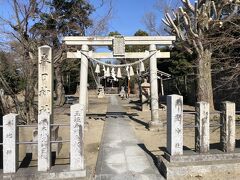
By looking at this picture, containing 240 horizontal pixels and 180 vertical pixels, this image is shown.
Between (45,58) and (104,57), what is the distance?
14.2 ft

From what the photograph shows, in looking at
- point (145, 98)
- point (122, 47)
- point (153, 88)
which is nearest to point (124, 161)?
point (153, 88)

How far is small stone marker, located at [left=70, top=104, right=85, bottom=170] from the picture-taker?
571 centimetres

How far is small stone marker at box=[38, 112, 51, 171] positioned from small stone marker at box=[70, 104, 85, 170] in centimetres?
46

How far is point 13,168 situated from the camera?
18.3 feet

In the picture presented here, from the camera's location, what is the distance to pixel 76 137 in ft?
18.8

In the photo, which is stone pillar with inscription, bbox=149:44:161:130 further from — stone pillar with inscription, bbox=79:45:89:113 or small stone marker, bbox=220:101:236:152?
small stone marker, bbox=220:101:236:152

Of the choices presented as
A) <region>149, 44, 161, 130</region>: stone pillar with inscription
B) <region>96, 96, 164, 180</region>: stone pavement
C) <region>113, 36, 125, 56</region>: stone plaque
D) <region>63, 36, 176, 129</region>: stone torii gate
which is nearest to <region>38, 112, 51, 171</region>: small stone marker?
<region>96, 96, 164, 180</region>: stone pavement

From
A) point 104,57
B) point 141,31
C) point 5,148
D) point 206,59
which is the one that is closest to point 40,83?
point 5,148

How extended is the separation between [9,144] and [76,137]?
1.25 m

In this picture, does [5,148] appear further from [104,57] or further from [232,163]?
[104,57]

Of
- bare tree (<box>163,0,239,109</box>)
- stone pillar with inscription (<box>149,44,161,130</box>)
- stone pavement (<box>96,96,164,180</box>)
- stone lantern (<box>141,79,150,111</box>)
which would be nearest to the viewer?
stone pavement (<box>96,96,164,180</box>)

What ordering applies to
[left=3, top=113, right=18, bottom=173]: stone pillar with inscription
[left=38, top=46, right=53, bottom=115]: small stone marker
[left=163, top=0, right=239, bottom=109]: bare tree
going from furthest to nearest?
[left=163, top=0, right=239, bottom=109]: bare tree < [left=38, top=46, right=53, bottom=115]: small stone marker < [left=3, top=113, right=18, bottom=173]: stone pillar with inscription

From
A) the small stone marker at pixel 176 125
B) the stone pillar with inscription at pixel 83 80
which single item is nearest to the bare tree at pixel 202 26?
the stone pillar with inscription at pixel 83 80

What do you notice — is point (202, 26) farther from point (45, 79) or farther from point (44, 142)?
point (44, 142)
